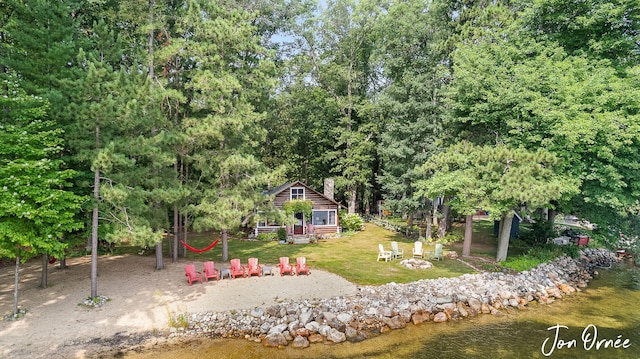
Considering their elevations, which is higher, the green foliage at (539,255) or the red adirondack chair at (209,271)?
the red adirondack chair at (209,271)

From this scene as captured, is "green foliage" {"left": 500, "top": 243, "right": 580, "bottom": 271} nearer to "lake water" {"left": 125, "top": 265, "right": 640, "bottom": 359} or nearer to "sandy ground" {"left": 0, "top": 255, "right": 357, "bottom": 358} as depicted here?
"lake water" {"left": 125, "top": 265, "right": 640, "bottom": 359}

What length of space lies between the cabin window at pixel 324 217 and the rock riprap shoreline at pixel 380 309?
41.4 ft

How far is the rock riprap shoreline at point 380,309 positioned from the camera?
1088 cm

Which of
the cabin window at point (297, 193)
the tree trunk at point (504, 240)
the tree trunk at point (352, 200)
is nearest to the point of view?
the tree trunk at point (504, 240)

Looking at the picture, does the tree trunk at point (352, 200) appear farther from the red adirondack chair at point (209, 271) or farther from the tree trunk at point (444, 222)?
the red adirondack chair at point (209, 271)

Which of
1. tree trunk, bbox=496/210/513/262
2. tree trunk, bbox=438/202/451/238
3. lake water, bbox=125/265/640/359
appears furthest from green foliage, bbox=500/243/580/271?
tree trunk, bbox=438/202/451/238

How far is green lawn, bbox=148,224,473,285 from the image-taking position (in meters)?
15.6

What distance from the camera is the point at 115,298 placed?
1248cm

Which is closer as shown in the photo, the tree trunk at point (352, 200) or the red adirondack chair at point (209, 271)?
the red adirondack chair at point (209, 271)

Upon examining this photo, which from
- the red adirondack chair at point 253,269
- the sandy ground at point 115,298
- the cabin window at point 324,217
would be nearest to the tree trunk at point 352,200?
the cabin window at point 324,217

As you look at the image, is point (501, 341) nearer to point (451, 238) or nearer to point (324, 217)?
point (451, 238)

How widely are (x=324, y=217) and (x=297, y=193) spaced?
9.51 ft

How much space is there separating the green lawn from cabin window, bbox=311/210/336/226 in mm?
1987

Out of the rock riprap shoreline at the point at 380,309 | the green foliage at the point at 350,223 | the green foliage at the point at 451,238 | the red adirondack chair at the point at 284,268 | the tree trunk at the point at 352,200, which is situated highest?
the tree trunk at the point at 352,200
